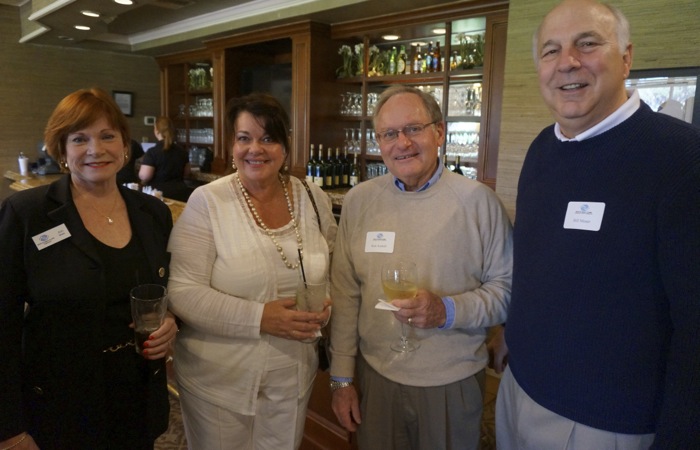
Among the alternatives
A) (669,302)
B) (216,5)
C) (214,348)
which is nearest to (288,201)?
(214,348)

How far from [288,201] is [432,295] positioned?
2.00 feet

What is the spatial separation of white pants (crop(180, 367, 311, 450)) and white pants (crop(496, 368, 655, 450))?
0.64 m

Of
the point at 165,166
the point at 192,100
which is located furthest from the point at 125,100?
the point at 165,166

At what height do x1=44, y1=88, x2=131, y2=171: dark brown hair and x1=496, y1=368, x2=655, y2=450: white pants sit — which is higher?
x1=44, y1=88, x2=131, y2=171: dark brown hair

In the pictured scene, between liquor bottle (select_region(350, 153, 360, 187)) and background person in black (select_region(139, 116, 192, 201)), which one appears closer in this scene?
liquor bottle (select_region(350, 153, 360, 187))

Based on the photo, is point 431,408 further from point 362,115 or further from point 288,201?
point 362,115

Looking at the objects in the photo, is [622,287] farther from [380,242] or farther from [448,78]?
[448,78]

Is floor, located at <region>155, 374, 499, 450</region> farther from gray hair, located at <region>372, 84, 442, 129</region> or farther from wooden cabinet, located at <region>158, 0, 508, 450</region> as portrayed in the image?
gray hair, located at <region>372, 84, 442, 129</region>

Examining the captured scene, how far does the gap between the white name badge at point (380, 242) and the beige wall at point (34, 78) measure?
316 inches

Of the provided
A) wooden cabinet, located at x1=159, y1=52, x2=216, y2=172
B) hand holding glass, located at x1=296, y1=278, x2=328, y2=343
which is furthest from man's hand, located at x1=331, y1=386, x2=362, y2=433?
wooden cabinet, located at x1=159, y1=52, x2=216, y2=172

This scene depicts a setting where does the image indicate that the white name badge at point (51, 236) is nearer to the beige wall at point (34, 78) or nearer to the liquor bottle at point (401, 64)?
the liquor bottle at point (401, 64)

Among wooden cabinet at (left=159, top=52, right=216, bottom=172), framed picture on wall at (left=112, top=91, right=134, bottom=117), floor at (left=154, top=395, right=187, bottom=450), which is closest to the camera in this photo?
floor at (left=154, top=395, right=187, bottom=450)

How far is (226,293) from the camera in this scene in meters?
1.51

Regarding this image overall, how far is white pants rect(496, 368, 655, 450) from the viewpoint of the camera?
1100 mm
